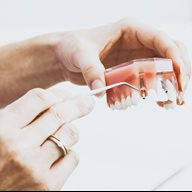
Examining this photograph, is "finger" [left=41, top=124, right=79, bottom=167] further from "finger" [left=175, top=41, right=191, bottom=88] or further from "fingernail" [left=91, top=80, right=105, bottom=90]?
"finger" [left=175, top=41, right=191, bottom=88]

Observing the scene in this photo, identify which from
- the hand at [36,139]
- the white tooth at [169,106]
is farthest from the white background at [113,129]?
the hand at [36,139]

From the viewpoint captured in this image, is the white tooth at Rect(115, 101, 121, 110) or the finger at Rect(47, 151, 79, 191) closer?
the finger at Rect(47, 151, 79, 191)

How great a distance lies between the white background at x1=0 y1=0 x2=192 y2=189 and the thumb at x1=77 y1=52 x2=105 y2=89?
0.05 meters

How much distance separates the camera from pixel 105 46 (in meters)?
0.74

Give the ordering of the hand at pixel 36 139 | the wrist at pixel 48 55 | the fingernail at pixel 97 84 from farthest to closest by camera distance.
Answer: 1. the wrist at pixel 48 55
2. the fingernail at pixel 97 84
3. the hand at pixel 36 139

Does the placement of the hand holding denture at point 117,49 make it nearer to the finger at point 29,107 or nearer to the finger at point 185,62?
the finger at point 185,62

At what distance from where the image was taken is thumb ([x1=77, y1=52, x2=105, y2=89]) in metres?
0.63

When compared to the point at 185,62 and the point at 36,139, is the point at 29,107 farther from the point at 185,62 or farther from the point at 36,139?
the point at 185,62

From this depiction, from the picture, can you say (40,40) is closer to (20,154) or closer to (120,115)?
(120,115)

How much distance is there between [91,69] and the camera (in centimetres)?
65

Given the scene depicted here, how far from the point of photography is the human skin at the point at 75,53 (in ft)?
2.33

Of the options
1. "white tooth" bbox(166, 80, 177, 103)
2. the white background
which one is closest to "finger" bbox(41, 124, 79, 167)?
the white background

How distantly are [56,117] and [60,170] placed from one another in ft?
0.22

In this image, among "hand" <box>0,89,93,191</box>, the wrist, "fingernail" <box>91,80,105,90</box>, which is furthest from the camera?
the wrist
